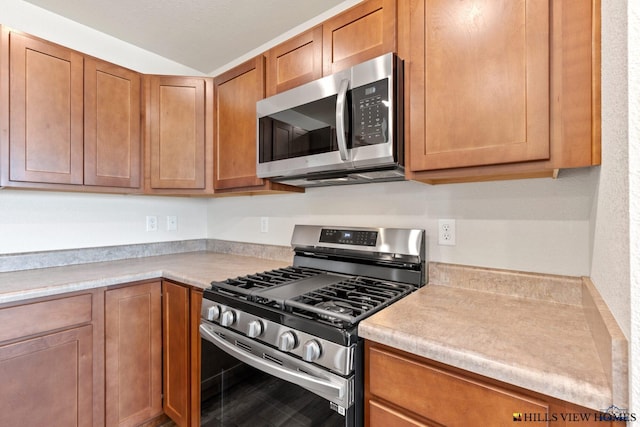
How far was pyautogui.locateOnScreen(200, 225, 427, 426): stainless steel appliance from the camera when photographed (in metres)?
0.94

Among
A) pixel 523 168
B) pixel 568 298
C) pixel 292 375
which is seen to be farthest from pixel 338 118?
pixel 568 298

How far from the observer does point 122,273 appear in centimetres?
168

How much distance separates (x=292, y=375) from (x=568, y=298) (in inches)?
40.8

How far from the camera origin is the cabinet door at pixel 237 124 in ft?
5.89

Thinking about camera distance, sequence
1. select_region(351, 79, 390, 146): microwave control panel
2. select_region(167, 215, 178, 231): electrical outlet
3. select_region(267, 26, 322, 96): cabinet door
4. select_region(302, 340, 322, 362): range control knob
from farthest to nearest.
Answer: select_region(167, 215, 178, 231): electrical outlet → select_region(267, 26, 322, 96): cabinet door → select_region(351, 79, 390, 146): microwave control panel → select_region(302, 340, 322, 362): range control knob

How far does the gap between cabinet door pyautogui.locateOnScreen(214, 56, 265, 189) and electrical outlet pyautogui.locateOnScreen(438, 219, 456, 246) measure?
3.33 feet

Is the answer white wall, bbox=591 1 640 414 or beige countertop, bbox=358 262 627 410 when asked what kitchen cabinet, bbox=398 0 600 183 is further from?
beige countertop, bbox=358 262 627 410

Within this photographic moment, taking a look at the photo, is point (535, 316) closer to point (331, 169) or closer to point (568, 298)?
point (568, 298)

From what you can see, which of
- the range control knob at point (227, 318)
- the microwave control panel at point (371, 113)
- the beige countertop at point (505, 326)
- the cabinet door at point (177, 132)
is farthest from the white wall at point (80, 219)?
the microwave control panel at point (371, 113)

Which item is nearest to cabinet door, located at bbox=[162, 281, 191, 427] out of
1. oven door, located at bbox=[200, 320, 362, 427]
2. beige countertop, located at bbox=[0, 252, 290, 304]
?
beige countertop, located at bbox=[0, 252, 290, 304]

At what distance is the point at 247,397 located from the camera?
1.21m

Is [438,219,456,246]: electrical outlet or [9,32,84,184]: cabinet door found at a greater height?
[9,32,84,184]: cabinet door

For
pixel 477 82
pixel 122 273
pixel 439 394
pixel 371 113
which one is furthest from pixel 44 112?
pixel 439 394

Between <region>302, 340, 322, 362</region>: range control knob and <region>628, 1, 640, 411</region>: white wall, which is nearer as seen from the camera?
<region>628, 1, 640, 411</region>: white wall
